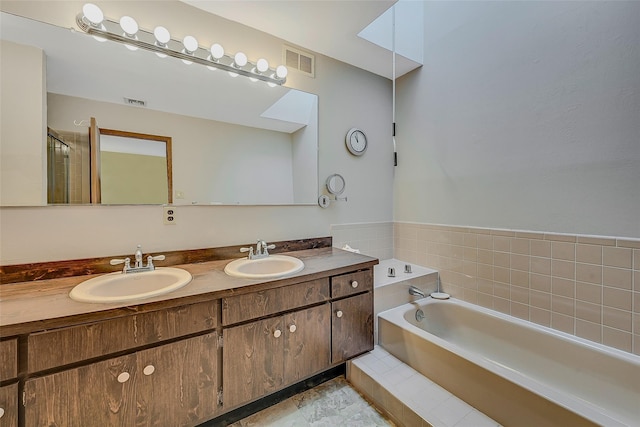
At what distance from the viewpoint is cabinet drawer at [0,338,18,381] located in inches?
32.1

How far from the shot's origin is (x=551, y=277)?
1.59 m

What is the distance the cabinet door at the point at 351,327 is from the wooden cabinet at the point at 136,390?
27.0 inches

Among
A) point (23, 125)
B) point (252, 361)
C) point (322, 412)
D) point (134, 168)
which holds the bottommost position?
point (322, 412)

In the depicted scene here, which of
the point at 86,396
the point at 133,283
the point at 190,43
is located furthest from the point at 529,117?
the point at 86,396

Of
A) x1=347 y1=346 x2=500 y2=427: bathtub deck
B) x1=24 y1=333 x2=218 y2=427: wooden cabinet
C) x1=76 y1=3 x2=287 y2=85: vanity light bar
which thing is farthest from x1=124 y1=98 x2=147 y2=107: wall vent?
x1=347 y1=346 x2=500 y2=427: bathtub deck

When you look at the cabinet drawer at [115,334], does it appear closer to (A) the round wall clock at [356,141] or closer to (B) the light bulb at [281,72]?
(B) the light bulb at [281,72]

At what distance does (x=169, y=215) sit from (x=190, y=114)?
0.66 metres

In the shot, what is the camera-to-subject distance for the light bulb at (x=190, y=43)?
60.6 inches

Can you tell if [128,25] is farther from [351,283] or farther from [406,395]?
[406,395]

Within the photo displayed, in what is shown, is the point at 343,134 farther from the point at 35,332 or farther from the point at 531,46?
the point at 35,332

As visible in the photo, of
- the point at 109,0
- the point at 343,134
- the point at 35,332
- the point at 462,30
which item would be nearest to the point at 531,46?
the point at 462,30

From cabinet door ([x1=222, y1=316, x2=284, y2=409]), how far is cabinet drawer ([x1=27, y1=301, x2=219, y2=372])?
0.53ft

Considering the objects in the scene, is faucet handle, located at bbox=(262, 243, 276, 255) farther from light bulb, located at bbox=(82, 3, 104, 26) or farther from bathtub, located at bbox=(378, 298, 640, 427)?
light bulb, located at bbox=(82, 3, 104, 26)

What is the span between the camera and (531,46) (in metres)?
1.65
